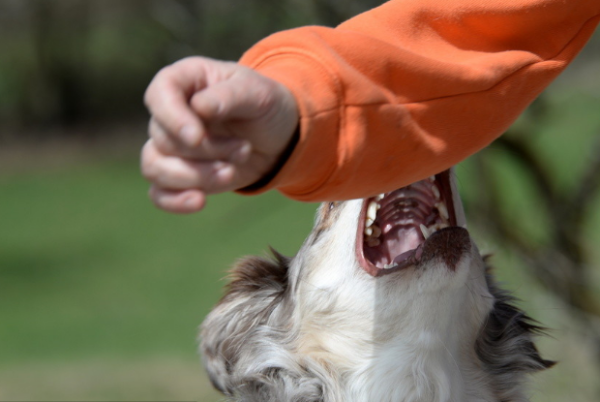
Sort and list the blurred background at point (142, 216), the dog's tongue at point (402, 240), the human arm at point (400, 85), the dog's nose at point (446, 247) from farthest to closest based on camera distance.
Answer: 1. the blurred background at point (142, 216)
2. the dog's tongue at point (402, 240)
3. the dog's nose at point (446, 247)
4. the human arm at point (400, 85)

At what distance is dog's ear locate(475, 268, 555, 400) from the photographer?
311cm

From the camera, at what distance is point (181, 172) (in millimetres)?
1281

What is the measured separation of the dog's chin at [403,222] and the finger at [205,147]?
56.7 inches

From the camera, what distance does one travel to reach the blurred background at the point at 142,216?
5414 millimetres

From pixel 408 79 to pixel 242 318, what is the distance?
5.80ft

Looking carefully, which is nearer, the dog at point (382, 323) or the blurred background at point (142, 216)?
the dog at point (382, 323)

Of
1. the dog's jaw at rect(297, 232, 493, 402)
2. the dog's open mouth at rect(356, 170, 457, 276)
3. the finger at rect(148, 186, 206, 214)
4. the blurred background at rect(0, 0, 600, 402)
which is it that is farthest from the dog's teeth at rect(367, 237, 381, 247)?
the finger at rect(148, 186, 206, 214)

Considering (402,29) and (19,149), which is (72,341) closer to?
(402,29)

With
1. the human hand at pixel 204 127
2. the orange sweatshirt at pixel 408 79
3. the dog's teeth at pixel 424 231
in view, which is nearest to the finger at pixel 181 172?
the human hand at pixel 204 127

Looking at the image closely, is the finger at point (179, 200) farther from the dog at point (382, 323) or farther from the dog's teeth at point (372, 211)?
the dog's teeth at point (372, 211)

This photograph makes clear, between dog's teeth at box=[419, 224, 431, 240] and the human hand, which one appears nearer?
the human hand

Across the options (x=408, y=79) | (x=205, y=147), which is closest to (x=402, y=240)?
(x=408, y=79)

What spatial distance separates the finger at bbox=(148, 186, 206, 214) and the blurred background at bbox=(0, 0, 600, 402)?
2371 mm

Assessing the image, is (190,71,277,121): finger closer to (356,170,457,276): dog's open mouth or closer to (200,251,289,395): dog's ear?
(356,170,457,276): dog's open mouth
